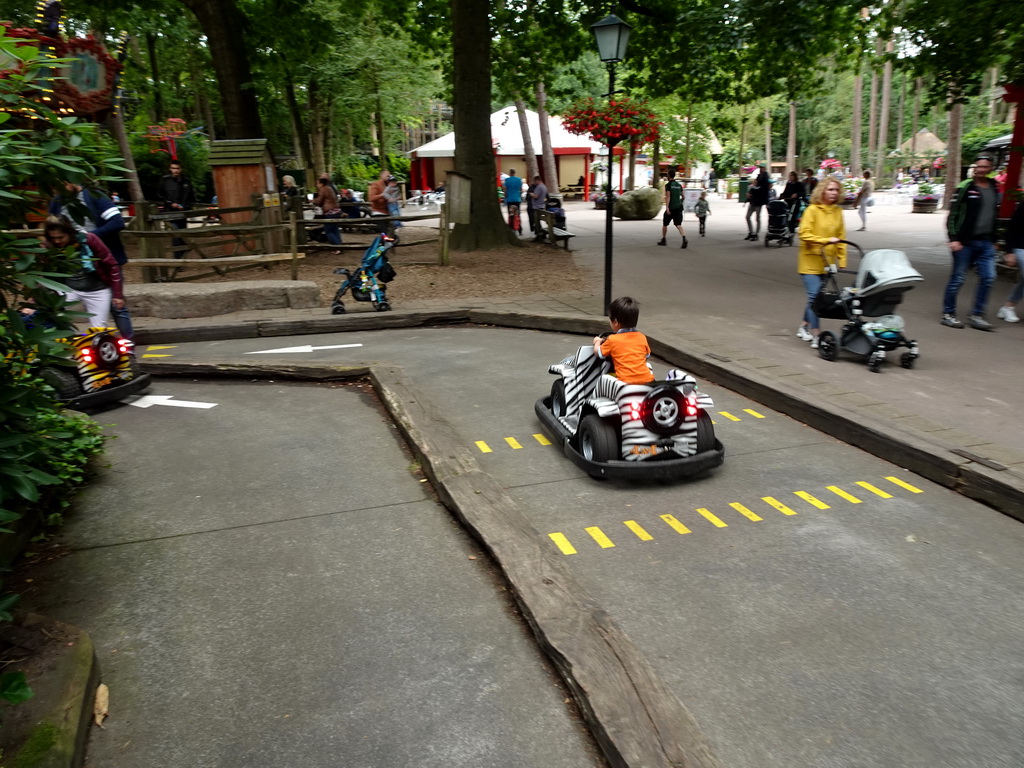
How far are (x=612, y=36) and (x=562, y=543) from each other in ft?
26.7

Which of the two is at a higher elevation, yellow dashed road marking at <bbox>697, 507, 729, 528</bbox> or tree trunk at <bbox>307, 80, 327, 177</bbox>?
tree trunk at <bbox>307, 80, 327, 177</bbox>

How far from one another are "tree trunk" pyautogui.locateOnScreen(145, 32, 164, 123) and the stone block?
21927 mm

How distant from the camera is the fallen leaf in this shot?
316 centimetres

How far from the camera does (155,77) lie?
32281 mm

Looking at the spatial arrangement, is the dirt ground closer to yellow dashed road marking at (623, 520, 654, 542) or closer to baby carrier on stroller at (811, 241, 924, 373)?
baby carrier on stroller at (811, 241, 924, 373)

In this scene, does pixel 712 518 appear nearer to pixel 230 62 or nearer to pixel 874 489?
pixel 874 489

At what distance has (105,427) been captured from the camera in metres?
6.84

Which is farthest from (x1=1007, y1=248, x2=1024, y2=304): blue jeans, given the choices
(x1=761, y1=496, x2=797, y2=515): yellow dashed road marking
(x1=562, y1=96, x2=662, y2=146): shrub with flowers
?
(x1=562, y1=96, x2=662, y2=146): shrub with flowers

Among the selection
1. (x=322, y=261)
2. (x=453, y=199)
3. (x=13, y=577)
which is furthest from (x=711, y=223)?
(x=13, y=577)

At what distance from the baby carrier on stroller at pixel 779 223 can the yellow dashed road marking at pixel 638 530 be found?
1582cm

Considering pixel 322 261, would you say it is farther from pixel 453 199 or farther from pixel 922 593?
pixel 922 593

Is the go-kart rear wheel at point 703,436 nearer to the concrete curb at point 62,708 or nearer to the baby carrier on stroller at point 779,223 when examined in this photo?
the concrete curb at point 62,708

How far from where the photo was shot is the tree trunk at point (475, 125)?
55.7 feet

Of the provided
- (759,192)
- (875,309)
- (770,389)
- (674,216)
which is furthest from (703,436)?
(759,192)
